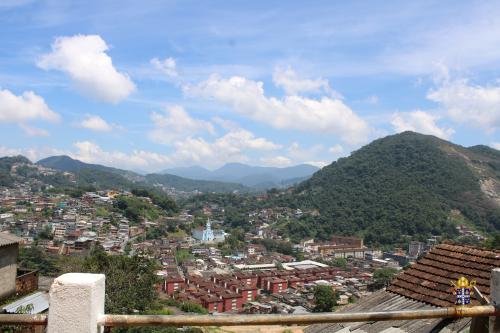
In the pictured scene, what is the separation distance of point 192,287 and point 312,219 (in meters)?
48.2

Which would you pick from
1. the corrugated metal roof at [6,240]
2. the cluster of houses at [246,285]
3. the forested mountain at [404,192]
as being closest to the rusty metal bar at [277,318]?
the corrugated metal roof at [6,240]

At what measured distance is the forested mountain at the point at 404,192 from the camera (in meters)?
70.4

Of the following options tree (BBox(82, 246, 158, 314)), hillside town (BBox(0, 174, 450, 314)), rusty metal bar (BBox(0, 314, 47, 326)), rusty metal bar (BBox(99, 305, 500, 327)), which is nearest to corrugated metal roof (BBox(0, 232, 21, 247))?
tree (BBox(82, 246, 158, 314))

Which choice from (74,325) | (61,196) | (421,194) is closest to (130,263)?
(74,325)

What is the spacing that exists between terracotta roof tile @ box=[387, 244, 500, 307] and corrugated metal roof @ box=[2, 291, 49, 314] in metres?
7.93

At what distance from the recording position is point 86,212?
6475 cm

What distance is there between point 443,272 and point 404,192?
81.0m

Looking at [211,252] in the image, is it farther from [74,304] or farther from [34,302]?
[74,304]

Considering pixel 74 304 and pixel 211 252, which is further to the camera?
pixel 211 252

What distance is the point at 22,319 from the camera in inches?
67.0

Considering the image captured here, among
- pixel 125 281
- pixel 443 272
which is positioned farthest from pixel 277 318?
pixel 125 281

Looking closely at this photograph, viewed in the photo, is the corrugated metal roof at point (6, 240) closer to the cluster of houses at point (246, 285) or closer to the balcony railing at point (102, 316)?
the balcony railing at point (102, 316)

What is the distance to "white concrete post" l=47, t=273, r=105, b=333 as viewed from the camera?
1646 millimetres

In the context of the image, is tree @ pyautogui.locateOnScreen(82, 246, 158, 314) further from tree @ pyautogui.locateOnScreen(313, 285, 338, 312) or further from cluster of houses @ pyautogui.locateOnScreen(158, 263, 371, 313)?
tree @ pyautogui.locateOnScreen(313, 285, 338, 312)
